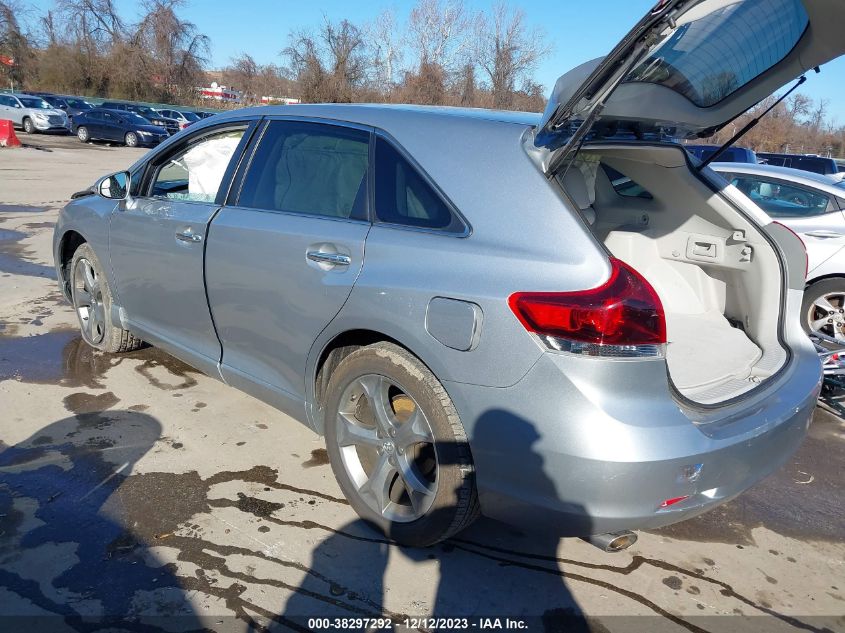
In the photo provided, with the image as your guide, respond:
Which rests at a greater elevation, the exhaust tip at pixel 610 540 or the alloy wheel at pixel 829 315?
the alloy wheel at pixel 829 315

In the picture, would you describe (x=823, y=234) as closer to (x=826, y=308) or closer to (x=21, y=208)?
(x=826, y=308)

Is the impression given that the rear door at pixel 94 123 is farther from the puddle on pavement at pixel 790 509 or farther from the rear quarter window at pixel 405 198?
the puddle on pavement at pixel 790 509

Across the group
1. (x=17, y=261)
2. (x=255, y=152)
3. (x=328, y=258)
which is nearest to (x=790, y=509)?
(x=328, y=258)

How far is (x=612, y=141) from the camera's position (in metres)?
2.80

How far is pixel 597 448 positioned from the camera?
223 cm

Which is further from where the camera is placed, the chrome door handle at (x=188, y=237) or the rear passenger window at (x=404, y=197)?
the chrome door handle at (x=188, y=237)

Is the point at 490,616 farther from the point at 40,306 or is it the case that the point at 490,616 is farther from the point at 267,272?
the point at 40,306

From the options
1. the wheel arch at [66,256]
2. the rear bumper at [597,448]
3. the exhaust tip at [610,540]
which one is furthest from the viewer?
the wheel arch at [66,256]

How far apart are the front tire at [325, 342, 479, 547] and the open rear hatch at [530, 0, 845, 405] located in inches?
37.3

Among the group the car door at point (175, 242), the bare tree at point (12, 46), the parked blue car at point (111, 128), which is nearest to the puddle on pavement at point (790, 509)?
the car door at point (175, 242)

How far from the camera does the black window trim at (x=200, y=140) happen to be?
11.9 ft

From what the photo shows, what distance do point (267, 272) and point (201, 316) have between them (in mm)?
733

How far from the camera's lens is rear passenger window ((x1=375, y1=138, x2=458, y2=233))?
2670mm

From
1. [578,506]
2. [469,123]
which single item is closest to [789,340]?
[578,506]
